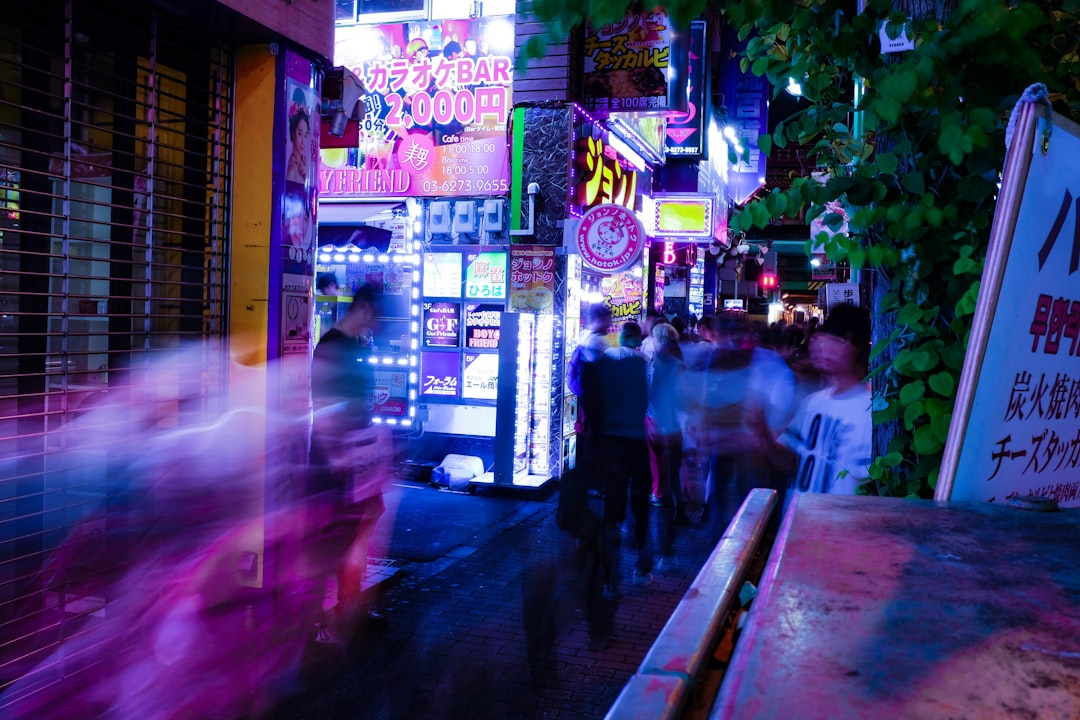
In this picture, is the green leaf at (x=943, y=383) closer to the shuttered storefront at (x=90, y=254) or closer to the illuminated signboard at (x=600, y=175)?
the shuttered storefront at (x=90, y=254)

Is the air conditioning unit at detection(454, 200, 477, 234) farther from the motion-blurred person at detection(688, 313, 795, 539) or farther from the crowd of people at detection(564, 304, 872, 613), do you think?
the motion-blurred person at detection(688, 313, 795, 539)

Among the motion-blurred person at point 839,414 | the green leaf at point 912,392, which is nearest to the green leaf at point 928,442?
the green leaf at point 912,392

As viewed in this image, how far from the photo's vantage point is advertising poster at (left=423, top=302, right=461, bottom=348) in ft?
41.9

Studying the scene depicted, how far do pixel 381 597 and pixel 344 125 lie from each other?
12.9 feet

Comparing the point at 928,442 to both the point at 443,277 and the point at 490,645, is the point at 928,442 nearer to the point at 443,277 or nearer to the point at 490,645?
the point at 490,645

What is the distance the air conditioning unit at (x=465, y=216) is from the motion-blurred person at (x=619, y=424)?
5323mm

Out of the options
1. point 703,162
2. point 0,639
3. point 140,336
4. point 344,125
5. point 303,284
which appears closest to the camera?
point 0,639

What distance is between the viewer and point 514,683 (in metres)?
5.30

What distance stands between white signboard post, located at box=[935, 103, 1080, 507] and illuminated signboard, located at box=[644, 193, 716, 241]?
548 inches

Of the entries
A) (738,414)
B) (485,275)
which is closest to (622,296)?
(485,275)

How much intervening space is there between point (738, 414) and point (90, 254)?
18.8 feet

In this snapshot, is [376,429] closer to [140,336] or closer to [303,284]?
Result: [303,284]

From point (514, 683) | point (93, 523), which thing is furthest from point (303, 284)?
point (514, 683)

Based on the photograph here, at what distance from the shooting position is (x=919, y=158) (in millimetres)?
3141
